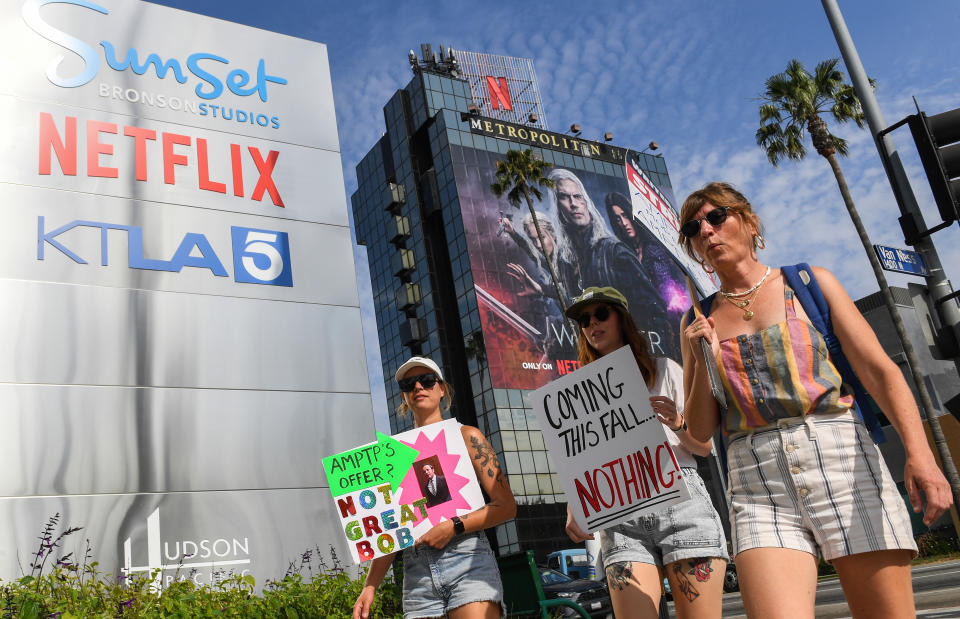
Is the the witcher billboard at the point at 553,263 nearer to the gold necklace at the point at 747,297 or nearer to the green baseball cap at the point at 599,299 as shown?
the green baseball cap at the point at 599,299

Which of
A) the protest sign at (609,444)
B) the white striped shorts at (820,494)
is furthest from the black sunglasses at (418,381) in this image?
the white striped shorts at (820,494)

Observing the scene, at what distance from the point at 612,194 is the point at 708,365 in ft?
204

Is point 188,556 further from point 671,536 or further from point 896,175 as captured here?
point 896,175

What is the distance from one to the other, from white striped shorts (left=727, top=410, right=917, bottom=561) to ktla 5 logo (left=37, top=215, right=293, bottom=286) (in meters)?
8.29

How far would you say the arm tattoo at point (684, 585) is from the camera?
3.52m

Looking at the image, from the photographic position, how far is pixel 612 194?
63.7m

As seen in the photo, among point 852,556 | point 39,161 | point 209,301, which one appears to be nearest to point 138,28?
point 39,161

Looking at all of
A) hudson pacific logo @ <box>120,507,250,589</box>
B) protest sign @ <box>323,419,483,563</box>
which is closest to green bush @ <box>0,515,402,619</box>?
hudson pacific logo @ <box>120,507,250,589</box>

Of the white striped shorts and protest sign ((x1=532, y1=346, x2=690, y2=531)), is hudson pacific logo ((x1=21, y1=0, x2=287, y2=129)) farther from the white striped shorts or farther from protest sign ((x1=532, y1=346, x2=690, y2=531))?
the white striped shorts

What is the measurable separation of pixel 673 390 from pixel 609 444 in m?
0.41

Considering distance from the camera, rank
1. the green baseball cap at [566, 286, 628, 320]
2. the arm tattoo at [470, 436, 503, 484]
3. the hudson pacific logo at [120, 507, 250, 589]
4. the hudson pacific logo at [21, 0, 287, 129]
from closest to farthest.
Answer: the green baseball cap at [566, 286, 628, 320] < the arm tattoo at [470, 436, 503, 484] < the hudson pacific logo at [120, 507, 250, 589] < the hudson pacific logo at [21, 0, 287, 129]

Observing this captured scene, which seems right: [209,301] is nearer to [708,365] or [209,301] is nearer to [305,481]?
[305,481]

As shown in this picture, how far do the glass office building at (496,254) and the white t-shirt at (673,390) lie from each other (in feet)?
156

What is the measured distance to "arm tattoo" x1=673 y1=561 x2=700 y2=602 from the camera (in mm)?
3516
